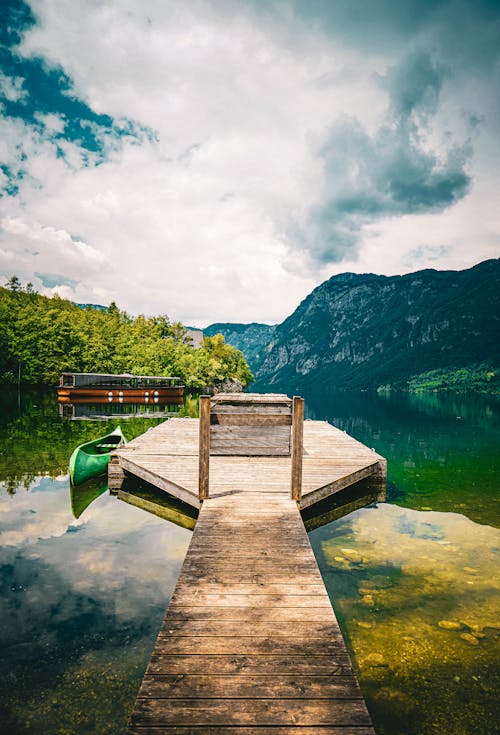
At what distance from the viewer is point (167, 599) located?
647 cm

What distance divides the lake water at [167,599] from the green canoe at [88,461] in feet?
1.73

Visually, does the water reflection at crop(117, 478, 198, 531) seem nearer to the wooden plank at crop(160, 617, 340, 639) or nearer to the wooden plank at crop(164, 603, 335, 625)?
the wooden plank at crop(164, 603, 335, 625)

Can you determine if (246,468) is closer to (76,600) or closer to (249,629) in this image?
(76,600)

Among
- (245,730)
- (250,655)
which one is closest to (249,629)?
(250,655)

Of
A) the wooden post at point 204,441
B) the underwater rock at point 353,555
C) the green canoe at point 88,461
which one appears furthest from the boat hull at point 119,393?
the underwater rock at point 353,555

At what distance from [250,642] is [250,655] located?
0.68 feet

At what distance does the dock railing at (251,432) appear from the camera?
774 cm

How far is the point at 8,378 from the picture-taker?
61.0 meters

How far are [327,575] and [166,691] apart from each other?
4.78 metres

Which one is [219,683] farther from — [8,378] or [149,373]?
[8,378]

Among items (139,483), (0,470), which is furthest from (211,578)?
(0,470)

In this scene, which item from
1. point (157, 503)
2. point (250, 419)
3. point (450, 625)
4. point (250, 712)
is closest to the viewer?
point (250, 712)

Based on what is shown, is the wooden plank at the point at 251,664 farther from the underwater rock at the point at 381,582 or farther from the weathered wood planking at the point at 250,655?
the underwater rock at the point at 381,582

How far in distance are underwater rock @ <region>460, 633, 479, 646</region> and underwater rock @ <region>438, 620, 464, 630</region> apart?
0.18m
